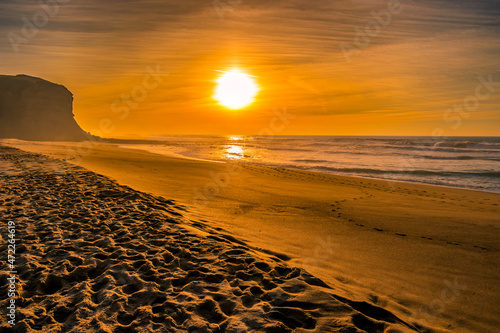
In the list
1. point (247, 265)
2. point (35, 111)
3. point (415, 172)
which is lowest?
point (247, 265)

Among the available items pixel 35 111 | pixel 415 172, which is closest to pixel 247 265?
pixel 415 172

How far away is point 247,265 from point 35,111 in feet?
376

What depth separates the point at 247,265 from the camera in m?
4.32

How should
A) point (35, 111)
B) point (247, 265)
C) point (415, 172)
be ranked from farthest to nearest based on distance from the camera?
point (35, 111) < point (415, 172) < point (247, 265)

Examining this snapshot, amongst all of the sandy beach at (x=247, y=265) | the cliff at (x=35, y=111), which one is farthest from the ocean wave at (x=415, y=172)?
the cliff at (x=35, y=111)

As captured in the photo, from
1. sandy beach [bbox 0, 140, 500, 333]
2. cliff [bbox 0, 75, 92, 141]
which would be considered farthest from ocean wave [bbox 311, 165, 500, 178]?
cliff [bbox 0, 75, 92, 141]

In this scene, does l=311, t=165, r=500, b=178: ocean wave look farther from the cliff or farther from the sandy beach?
the cliff

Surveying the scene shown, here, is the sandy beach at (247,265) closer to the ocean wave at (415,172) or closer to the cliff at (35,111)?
the ocean wave at (415,172)

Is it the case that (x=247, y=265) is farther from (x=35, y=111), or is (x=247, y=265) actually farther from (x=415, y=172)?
(x=35, y=111)

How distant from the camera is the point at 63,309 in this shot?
3.10 m

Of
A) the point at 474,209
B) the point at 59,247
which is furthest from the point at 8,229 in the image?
the point at 474,209

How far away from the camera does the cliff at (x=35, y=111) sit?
87.8 m

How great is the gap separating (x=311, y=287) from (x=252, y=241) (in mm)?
2155

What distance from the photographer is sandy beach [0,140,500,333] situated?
3088 mm
